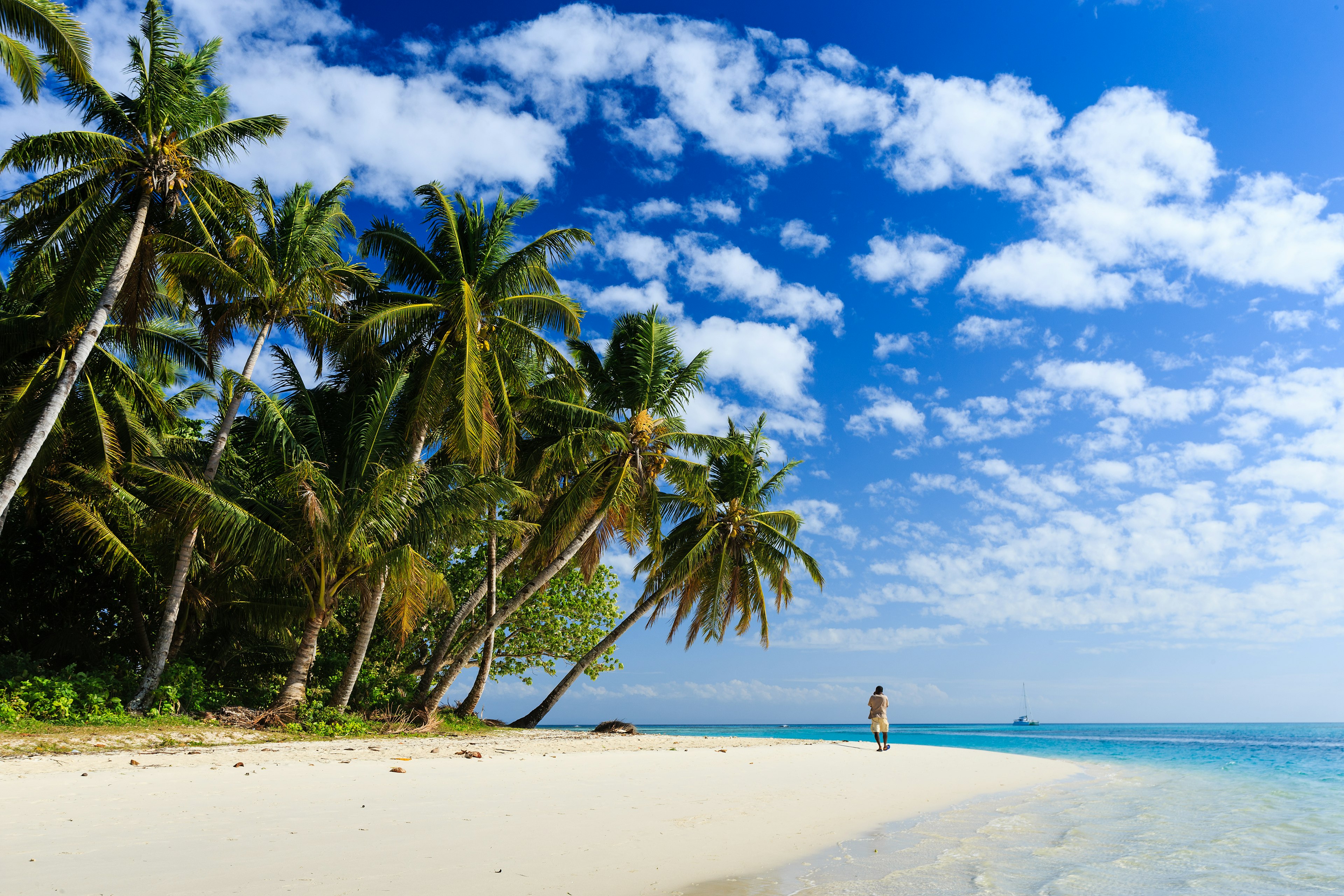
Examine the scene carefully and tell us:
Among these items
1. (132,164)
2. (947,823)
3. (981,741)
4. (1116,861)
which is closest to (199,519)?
(132,164)

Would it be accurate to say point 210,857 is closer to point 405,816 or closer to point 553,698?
point 405,816

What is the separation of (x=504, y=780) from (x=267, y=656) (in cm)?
1349

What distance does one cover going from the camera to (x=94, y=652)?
17094 mm

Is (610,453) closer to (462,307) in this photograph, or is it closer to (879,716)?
(462,307)

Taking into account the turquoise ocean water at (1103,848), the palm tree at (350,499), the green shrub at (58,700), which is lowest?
the turquoise ocean water at (1103,848)

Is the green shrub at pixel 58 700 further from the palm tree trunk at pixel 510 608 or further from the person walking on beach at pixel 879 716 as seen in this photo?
the person walking on beach at pixel 879 716

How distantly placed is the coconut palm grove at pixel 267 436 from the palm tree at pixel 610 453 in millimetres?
75

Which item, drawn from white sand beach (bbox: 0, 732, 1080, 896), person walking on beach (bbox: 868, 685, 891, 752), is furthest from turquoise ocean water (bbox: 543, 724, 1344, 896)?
person walking on beach (bbox: 868, 685, 891, 752)

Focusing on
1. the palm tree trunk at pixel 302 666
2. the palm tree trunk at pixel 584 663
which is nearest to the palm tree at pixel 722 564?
the palm tree trunk at pixel 584 663

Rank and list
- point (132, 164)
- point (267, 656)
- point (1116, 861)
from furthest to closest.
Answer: point (267, 656) < point (132, 164) < point (1116, 861)

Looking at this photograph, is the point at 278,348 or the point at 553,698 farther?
the point at 553,698

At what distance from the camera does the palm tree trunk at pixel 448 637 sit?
1716 centimetres

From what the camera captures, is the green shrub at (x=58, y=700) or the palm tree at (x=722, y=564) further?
the palm tree at (x=722, y=564)

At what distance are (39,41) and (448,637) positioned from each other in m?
13.0
